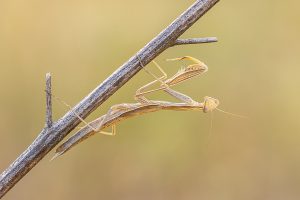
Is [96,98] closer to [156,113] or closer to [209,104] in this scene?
[209,104]

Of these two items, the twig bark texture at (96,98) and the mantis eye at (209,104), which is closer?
the twig bark texture at (96,98)

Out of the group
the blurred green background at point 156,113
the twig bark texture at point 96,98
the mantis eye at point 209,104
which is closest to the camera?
the twig bark texture at point 96,98

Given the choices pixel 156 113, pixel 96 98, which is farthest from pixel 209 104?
pixel 156 113

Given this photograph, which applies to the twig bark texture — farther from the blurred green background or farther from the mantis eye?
the blurred green background

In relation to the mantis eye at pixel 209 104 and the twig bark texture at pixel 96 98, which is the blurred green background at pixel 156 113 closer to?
the mantis eye at pixel 209 104

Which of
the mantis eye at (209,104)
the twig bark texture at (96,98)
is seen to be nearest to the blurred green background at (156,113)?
the mantis eye at (209,104)

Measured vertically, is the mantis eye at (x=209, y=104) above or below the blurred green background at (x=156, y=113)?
below

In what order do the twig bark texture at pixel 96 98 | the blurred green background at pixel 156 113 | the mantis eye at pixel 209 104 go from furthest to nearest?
the blurred green background at pixel 156 113 < the mantis eye at pixel 209 104 < the twig bark texture at pixel 96 98
